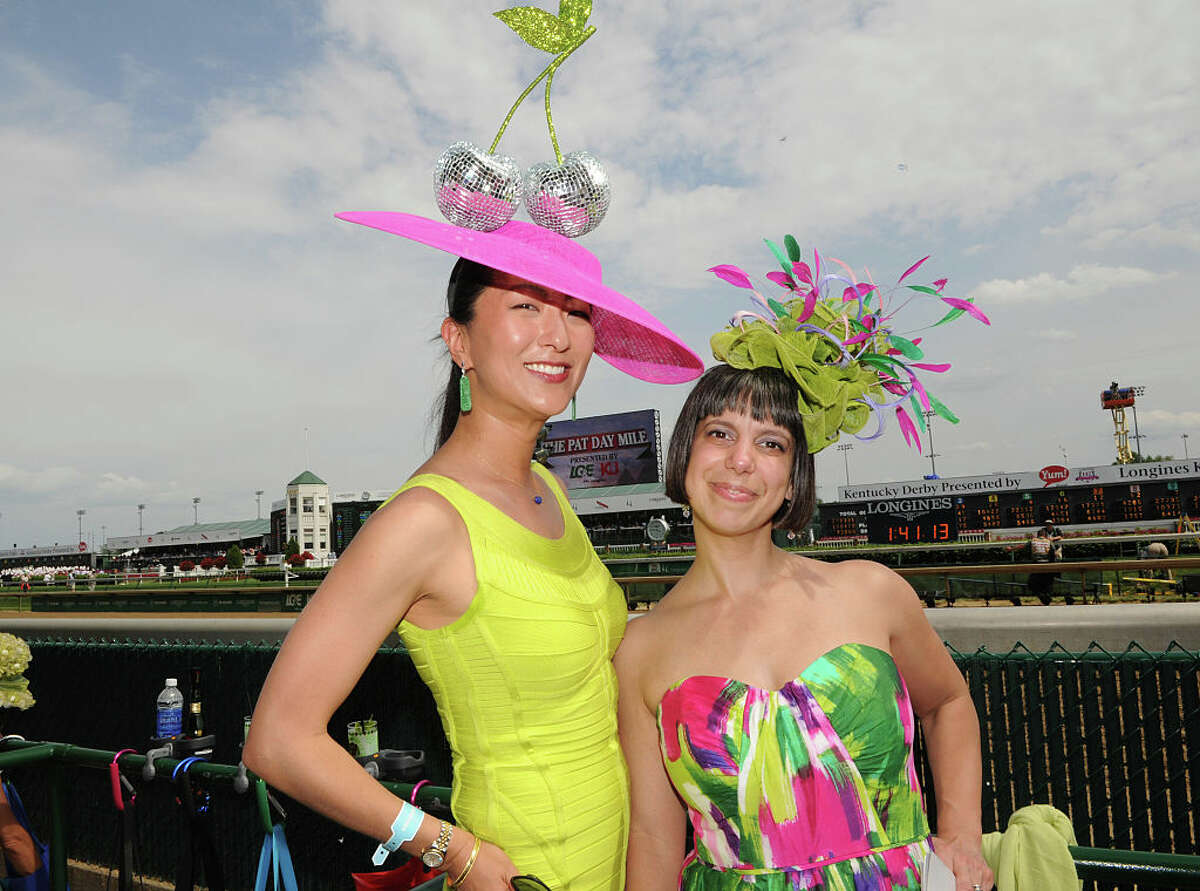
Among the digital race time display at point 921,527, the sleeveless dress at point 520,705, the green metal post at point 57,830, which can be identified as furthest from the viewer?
the digital race time display at point 921,527

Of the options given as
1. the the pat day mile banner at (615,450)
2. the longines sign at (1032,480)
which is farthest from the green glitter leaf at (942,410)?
the longines sign at (1032,480)

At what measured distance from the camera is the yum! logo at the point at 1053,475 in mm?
46188

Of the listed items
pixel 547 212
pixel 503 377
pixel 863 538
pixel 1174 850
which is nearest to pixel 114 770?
pixel 503 377

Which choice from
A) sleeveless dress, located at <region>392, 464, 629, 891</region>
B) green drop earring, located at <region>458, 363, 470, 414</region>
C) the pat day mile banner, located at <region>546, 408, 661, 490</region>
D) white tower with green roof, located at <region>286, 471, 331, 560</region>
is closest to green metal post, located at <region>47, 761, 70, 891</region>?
sleeveless dress, located at <region>392, 464, 629, 891</region>

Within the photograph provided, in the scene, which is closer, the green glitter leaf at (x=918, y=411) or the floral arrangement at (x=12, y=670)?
the green glitter leaf at (x=918, y=411)

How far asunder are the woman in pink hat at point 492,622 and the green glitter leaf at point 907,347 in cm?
58

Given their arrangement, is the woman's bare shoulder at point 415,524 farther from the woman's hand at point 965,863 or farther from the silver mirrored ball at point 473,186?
the woman's hand at point 965,863

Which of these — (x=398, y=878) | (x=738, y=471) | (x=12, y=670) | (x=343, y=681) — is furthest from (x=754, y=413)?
(x=12, y=670)

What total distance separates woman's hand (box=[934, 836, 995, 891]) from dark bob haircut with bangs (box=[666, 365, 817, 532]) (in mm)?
833

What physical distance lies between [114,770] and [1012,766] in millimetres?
4710

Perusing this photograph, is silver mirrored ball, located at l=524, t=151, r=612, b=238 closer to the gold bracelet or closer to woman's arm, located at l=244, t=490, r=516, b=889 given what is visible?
woman's arm, located at l=244, t=490, r=516, b=889

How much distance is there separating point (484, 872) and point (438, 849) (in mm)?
107

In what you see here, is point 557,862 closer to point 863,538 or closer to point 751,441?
point 751,441

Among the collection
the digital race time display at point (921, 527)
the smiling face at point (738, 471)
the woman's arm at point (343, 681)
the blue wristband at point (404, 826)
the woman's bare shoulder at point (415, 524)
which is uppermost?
the digital race time display at point (921, 527)
